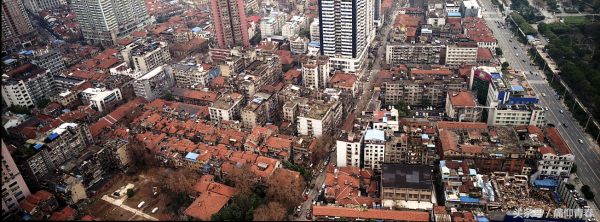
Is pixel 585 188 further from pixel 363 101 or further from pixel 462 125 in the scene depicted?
pixel 363 101

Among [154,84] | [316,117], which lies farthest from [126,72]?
[316,117]

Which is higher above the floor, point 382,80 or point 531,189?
point 382,80

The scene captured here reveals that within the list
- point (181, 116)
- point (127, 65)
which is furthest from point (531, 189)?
point (127, 65)

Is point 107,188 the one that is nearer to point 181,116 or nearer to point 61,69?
point 181,116

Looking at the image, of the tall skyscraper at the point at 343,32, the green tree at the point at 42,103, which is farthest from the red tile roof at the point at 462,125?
the green tree at the point at 42,103

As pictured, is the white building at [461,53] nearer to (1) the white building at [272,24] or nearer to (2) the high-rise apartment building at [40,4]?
(1) the white building at [272,24]

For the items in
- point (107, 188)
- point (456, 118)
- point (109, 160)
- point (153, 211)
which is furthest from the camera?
point (456, 118)
